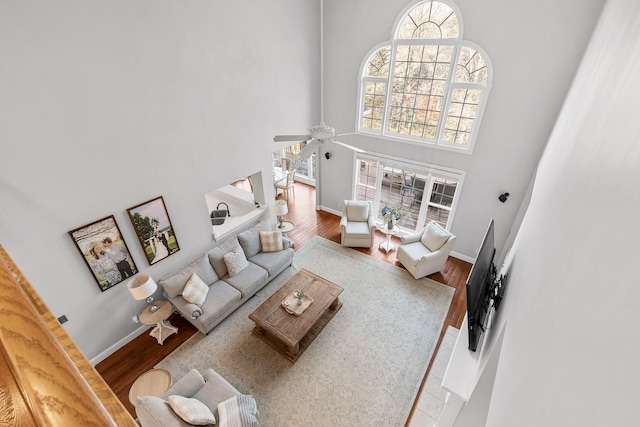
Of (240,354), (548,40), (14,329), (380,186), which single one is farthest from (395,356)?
(548,40)

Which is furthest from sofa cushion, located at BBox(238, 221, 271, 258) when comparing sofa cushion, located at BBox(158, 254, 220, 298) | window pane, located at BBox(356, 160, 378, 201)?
window pane, located at BBox(356, 160, 378, 201)

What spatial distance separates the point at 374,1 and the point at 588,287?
6.07m

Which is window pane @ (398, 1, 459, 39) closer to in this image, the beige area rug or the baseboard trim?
the beige area rug

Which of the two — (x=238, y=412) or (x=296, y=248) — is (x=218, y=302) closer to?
(x=238, y=412)

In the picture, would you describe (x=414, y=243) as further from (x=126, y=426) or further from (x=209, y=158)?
(x=126, y=426)

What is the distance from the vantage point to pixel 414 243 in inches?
232

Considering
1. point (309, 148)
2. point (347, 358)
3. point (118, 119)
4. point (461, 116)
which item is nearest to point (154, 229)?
point (118, 119)

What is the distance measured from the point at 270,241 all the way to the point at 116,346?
113 inches

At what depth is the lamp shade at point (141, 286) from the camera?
3925mm

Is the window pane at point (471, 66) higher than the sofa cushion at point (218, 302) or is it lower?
higher

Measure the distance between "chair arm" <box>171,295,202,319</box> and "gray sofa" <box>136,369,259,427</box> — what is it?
3.29ft

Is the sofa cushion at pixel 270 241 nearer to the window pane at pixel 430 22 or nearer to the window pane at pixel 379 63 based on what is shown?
the window pane at pixel 379 63

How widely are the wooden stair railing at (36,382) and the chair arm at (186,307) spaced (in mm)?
4277

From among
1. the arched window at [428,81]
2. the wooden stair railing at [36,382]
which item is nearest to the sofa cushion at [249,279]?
the arched window at [428,81]
